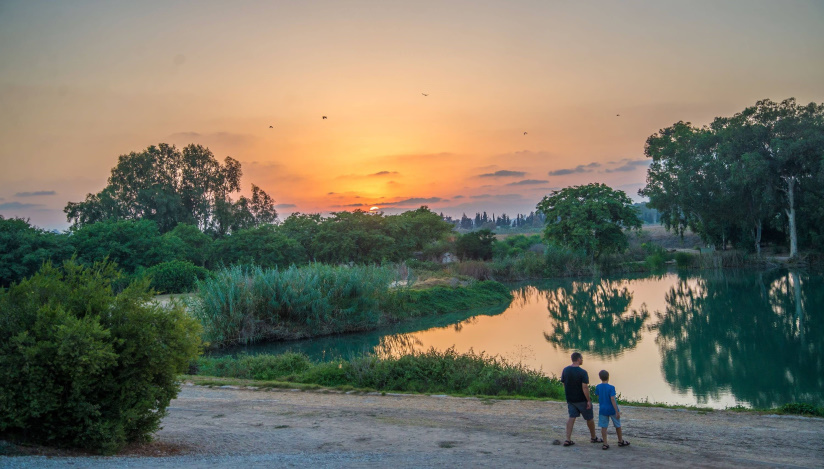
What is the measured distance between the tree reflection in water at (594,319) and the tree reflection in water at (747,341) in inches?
43.6

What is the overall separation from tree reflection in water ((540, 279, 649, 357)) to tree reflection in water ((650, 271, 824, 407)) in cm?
111

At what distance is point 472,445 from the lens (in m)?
7.29

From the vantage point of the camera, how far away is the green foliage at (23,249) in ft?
91.8

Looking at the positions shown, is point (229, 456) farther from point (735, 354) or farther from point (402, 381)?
point (735, 354)

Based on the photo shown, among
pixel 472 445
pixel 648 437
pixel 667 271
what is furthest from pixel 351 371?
pixel 667 271

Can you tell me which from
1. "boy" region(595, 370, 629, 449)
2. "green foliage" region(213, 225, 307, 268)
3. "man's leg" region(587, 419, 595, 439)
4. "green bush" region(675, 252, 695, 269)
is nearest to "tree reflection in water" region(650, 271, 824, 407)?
"man's leg" region(587, 419, 595, 439)

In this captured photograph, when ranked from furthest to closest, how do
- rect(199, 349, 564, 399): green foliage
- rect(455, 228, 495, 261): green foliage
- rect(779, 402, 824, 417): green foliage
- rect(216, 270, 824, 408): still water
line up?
rect(455, 228, 495, 261): green foliage
rect(216, 270, 824, 408): still water
rect(199, 349, 564, 399): green foliage
rect(779, 402, 824, 417): green foliage

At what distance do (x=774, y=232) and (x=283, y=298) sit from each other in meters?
A: 42.2

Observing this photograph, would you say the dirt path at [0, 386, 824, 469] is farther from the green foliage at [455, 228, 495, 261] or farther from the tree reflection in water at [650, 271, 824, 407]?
the green foliage at [455, 228, 495, 261]

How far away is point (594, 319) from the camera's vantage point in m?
Result: 23.9

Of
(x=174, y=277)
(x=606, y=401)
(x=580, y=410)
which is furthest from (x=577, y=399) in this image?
(x=174, y=277)

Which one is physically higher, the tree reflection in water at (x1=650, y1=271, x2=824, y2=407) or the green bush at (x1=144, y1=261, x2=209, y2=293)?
the green bush at (x1=144, y1=261, x2=209, y2=293)

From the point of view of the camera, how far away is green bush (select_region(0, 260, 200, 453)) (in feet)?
19.8

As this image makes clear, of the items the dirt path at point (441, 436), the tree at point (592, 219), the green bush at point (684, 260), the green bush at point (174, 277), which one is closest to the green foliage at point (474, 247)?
the tree at point (592, 219)
